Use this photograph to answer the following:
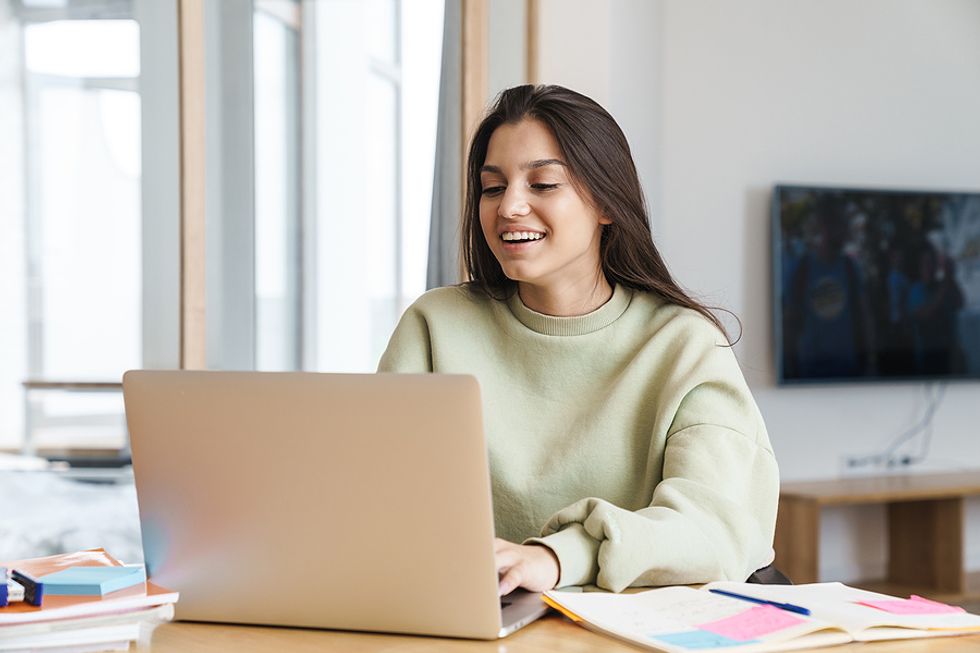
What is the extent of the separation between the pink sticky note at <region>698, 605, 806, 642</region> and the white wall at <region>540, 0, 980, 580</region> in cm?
299

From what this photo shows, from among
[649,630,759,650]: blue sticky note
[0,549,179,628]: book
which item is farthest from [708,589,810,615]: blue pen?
[0,549,179,628]: book

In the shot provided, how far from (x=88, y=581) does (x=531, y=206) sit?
797mm

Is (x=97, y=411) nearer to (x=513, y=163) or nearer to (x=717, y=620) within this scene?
(x=513, y=163)

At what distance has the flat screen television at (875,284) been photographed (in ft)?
14.1

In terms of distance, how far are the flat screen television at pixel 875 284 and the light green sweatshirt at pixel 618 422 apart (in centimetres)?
276

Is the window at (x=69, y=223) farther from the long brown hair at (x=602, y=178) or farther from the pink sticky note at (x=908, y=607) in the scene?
the pink sticky note at (x=908, y=607)

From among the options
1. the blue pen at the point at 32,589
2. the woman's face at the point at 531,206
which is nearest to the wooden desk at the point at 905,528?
the woman's face at the point at 531,206

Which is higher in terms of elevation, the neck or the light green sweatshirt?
the neck

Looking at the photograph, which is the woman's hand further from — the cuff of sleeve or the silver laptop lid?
the silver laptop lid

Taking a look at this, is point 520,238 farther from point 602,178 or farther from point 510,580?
point 510,580

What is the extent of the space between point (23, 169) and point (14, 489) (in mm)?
646

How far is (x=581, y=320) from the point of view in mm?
1634

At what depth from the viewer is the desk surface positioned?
952 mm

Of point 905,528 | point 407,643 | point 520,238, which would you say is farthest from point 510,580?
point 905,528
